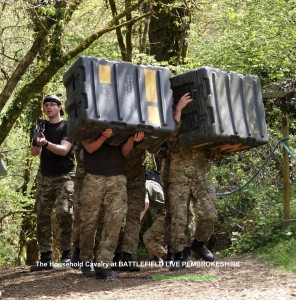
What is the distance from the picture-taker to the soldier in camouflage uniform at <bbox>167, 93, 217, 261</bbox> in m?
7.49

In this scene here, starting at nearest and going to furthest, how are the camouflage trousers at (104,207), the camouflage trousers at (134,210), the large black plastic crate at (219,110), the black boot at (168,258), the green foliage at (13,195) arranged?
the camouflage trousers at (104,207) < the large black plastic crate at (219,110) < the camouflage trousers at (134,210) < the black boot at (168,258) < the green foliage at (13,195)

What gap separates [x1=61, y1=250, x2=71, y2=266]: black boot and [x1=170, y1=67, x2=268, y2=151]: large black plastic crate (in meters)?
2.13

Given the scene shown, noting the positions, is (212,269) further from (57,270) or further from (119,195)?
(57,270)

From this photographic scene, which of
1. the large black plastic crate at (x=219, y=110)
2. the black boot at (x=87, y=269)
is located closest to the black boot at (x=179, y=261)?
the black boot at (x=87, y=269)

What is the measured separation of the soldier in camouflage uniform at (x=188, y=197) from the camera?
749cm

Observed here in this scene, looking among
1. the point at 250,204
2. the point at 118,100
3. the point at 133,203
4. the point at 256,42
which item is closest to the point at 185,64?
the point at 256,42

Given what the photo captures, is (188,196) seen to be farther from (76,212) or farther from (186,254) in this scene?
(76,212)

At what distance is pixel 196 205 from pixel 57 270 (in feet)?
6.26

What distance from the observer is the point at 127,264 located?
7.68 m

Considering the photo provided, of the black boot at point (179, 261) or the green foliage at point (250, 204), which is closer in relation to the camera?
the black boot at point (179, 261)

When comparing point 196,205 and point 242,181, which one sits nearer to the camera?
point 196,205

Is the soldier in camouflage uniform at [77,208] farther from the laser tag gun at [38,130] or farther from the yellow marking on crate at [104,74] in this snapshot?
the yellow marking on crate at [104,74]

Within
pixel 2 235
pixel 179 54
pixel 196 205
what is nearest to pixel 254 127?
pixel 196 205

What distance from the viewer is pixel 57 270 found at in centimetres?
805
